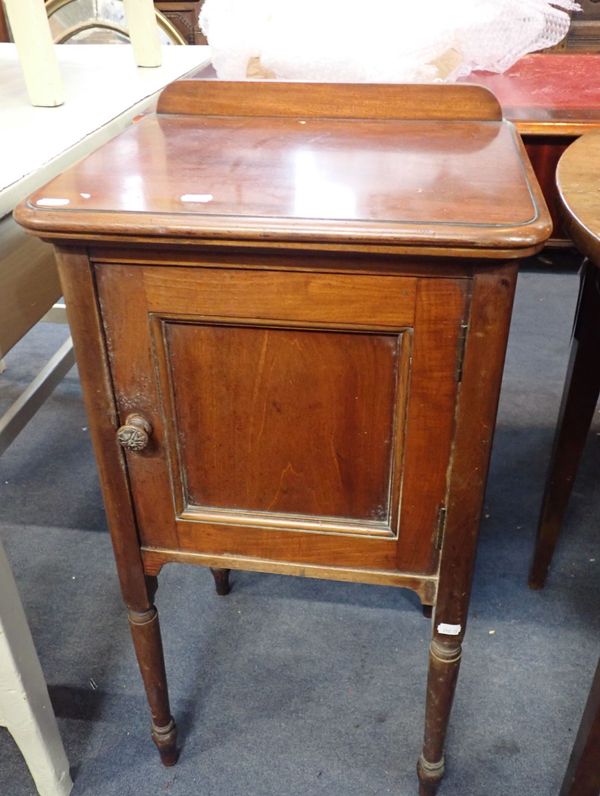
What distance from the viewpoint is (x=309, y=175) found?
634mm

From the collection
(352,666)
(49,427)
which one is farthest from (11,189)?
(49,427)

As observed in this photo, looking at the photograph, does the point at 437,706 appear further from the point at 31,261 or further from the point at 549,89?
the point at 549,89

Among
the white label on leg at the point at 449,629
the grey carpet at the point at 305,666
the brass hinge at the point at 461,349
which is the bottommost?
the grey carpet at the point at 305,666

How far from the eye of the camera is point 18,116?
3.18ft

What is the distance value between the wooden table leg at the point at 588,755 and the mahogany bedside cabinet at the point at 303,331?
14cm

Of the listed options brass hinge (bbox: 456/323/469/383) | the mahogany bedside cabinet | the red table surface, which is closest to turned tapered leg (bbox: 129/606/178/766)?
the mahogany bedside cabinet

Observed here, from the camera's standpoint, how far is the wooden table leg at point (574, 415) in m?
0.95

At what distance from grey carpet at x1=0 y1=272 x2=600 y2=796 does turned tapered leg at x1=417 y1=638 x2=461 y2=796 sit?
2.7 inches

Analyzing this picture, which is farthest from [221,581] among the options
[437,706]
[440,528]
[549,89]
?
[549,89]

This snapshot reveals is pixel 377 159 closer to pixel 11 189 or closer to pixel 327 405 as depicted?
pixel 327 405

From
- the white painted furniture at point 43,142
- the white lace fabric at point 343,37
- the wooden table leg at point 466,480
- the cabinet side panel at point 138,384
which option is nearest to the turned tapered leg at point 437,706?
the wooden table leg at point 466,480

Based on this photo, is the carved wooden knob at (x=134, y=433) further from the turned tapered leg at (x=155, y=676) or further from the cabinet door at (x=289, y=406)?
the turned tapered leg at (x=155, y=676)

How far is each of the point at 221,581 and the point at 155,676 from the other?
328mm

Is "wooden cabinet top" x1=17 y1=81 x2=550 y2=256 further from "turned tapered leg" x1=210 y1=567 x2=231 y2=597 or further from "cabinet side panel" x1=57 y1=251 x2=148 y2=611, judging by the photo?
"turned tapered leg" x1=210 y1=567 x2=231 y2=597
